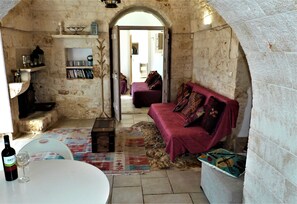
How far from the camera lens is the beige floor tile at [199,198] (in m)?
2.67

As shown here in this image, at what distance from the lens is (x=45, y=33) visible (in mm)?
5488

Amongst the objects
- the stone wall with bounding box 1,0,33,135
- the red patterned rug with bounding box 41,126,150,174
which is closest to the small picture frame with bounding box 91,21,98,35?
the stone wall with bounding box 1,0,33,135

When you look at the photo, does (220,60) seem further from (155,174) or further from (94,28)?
(94,28)

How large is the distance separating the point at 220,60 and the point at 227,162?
2.10m

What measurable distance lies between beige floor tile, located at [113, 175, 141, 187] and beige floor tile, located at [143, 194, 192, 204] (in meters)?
0.32

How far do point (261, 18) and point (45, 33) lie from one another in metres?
5.15

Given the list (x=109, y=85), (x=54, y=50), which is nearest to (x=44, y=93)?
(x=54, y=50)

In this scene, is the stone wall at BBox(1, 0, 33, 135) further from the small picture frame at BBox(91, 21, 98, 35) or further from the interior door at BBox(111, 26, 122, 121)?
the interior door at BBox(111, 26, 122, 121)

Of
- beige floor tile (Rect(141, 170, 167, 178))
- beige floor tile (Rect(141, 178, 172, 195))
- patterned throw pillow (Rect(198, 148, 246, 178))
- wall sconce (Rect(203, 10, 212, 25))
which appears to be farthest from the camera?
wall sconce (Rect(203, 10, 212, 25))

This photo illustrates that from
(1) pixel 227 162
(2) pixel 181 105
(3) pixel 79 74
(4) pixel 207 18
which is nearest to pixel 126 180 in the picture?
(1) pixel 227 162

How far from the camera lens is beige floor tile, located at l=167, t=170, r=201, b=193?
2928 mm

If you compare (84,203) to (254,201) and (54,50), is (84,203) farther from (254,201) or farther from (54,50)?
(54,50)

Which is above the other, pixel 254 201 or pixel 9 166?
pixel 9 166

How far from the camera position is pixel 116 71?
5.48 meters
